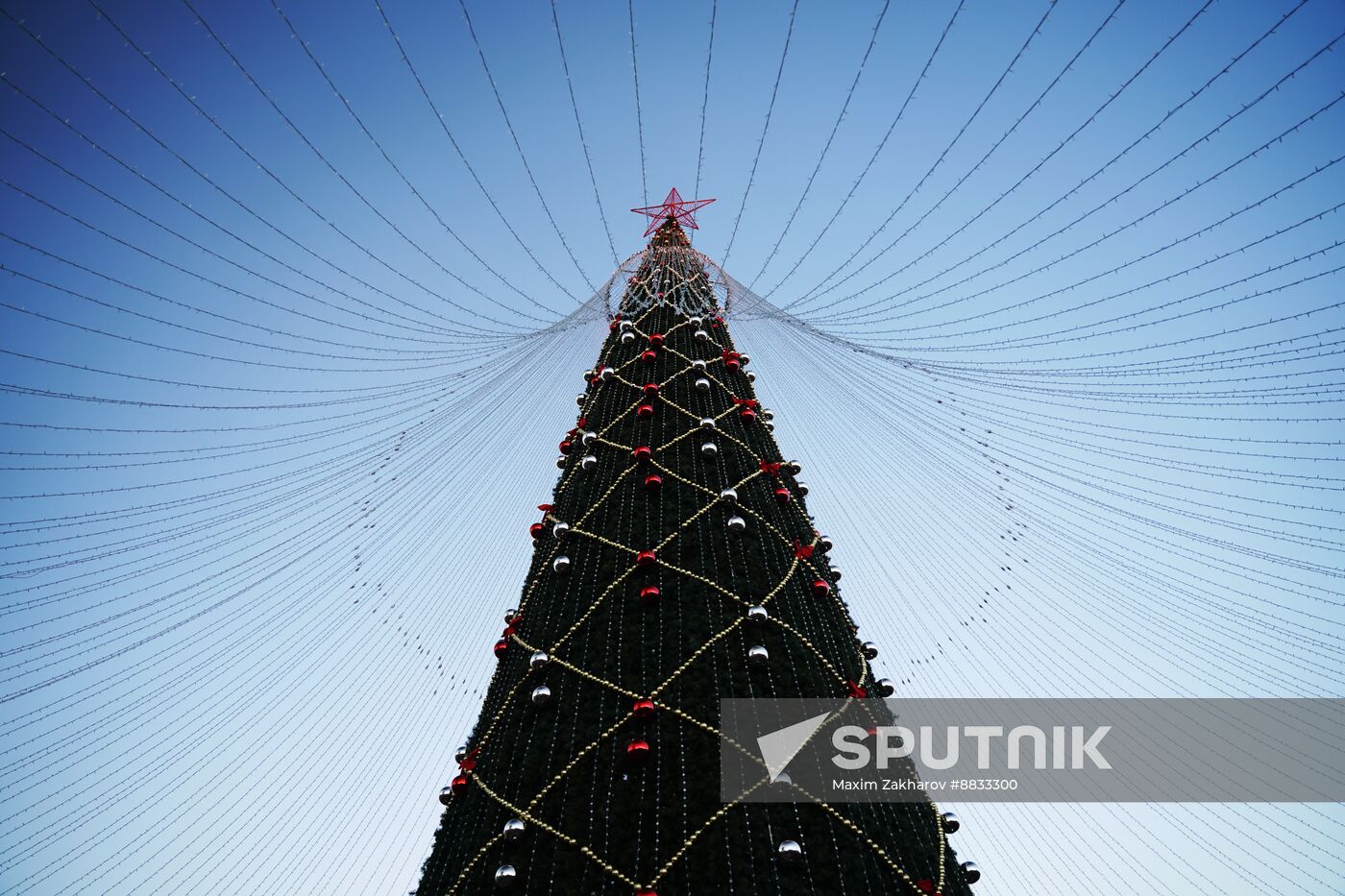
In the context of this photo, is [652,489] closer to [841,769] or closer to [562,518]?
[562,518]

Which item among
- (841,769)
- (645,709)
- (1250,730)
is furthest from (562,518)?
(1250,730)

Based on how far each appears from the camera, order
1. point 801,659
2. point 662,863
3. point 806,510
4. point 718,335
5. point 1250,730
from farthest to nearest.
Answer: point 1250,730, point 718,335, point 806,510, point 801,659, point 662,863

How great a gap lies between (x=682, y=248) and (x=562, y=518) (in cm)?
533

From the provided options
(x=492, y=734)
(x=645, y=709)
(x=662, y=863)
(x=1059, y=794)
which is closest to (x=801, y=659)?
(x=645, y=709)

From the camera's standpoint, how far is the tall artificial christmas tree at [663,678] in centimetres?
357

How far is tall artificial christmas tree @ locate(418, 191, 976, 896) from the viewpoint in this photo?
11.7 feet

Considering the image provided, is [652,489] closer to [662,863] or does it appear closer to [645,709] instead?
[645,709]

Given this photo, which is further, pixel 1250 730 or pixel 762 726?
pixel 1250 730

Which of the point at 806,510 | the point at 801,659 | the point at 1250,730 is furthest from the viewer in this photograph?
the point at 1250,730

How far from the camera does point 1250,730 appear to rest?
9.29 meters

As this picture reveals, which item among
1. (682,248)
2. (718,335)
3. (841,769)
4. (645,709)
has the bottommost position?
(841,769)

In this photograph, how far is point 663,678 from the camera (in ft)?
14.2

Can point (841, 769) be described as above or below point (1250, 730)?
above

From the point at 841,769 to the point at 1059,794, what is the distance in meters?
2.97
